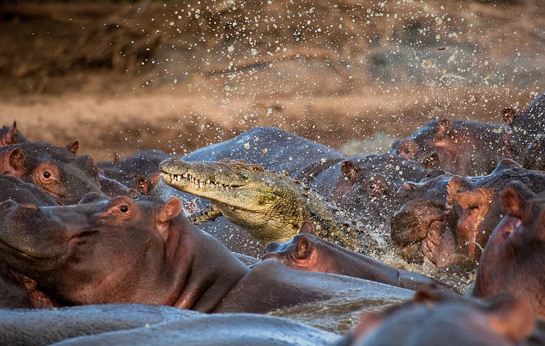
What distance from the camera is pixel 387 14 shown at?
50.3 feet

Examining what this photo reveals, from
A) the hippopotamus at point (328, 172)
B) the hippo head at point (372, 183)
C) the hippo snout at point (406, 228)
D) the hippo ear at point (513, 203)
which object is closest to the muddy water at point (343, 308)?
the hippo ear at point (513, 203)

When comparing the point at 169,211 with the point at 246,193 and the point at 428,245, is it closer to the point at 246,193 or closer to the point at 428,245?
the point at 428,245

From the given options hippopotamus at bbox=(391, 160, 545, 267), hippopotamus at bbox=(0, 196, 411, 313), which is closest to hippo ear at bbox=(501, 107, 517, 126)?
hippopotamus at bbox=(391, 160, 545, 267)

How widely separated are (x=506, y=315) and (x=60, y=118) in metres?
13.5

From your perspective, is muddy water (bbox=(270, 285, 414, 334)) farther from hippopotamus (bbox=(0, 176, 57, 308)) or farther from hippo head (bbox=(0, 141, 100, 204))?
hippo head (bbox=(0, 141, 100, 204))

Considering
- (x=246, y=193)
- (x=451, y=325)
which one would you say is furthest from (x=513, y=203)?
(x=246, y=193)

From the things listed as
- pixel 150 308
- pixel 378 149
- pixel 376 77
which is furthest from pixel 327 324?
pixel 376 77

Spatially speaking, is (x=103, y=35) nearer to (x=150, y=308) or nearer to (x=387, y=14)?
(x=387, y=14)

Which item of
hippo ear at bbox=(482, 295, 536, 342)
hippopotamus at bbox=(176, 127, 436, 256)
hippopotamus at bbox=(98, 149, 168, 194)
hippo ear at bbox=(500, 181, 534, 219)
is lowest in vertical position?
hippopotamus at bbox=(98, 149, 168, 194)

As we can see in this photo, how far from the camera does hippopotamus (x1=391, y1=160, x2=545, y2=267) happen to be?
4664 mm

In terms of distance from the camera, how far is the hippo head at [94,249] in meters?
3.55

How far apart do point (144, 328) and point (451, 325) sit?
1.10 meters

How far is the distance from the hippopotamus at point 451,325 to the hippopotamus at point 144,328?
0.80 metres

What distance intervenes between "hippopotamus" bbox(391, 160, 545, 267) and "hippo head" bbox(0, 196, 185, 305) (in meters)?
1.32
